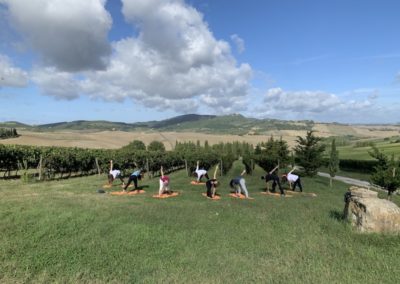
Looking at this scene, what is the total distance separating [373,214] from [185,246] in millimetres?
7117

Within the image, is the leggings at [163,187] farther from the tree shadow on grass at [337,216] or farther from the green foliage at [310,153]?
the green foliage at [310,153]

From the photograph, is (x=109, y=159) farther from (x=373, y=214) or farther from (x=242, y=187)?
(x=373, y=214)

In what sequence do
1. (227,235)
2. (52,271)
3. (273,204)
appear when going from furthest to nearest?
(273,204) → (227,235) → (52,271)

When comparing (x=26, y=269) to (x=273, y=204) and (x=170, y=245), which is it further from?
(x=273, y=204)

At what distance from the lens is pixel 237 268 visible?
10.5m

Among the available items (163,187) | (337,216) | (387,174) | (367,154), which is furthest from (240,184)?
(367,154)

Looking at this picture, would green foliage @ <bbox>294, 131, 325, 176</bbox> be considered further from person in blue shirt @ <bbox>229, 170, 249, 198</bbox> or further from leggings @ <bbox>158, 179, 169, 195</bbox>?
leggings @ <bbox>158, 179, 169, 195</bbox>

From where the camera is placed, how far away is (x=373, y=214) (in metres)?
13.2

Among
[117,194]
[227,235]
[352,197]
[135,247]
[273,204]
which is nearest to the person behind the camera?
[135,247]

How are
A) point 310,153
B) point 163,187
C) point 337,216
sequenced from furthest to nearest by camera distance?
point 310,153
point 163,187
point 337,216

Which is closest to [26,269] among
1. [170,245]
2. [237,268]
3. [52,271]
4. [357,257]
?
[52,271]

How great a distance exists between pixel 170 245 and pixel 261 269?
3.67 metres

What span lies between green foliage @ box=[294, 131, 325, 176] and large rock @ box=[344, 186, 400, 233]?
3405 centimetres

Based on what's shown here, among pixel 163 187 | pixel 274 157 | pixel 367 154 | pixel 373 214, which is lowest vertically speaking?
pixel 367 154
